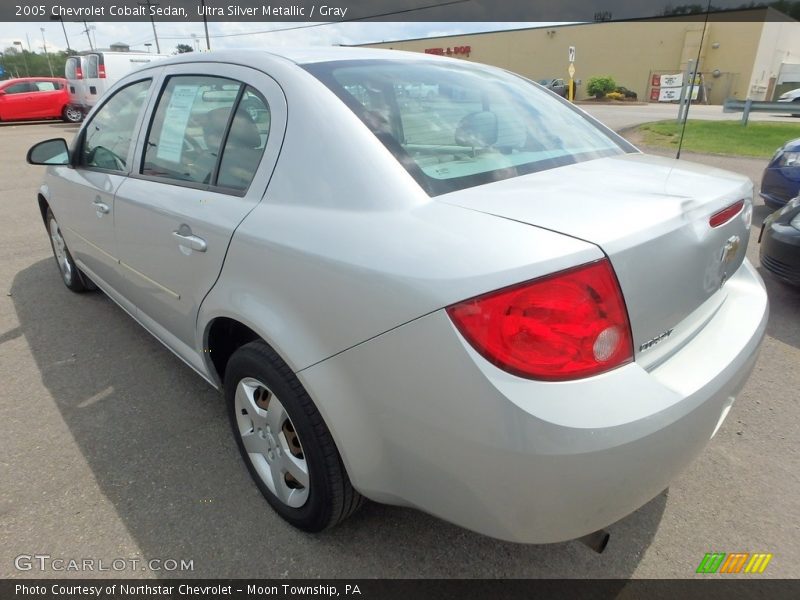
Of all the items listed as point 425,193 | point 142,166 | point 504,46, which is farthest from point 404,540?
point 504,46

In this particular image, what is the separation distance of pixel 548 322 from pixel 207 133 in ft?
5.49

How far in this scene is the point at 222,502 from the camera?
7.16 ft

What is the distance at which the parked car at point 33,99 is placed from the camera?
1859 centimetres

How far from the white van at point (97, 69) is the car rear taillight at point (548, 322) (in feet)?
50.9

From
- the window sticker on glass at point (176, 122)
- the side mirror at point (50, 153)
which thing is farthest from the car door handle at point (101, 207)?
the side mirror at point (50, 153)

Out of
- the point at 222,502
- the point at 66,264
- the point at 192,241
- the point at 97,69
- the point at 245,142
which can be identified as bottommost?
the point at 222,502

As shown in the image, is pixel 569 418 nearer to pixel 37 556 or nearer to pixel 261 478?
pixel 261 478

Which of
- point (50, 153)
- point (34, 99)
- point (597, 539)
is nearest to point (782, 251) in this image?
point (597, 539)

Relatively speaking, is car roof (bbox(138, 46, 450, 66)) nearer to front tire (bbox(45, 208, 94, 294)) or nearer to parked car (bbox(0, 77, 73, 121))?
front tire (bbox(45, 208, 94, 294))

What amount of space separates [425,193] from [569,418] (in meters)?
0.74

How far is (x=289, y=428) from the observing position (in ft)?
6.37

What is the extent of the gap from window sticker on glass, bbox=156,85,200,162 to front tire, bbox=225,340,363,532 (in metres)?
1.10

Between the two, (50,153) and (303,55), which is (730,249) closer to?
(303,55)

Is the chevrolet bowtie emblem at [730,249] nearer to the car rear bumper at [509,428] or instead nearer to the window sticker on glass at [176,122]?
the car rear bumper at [509,428]
